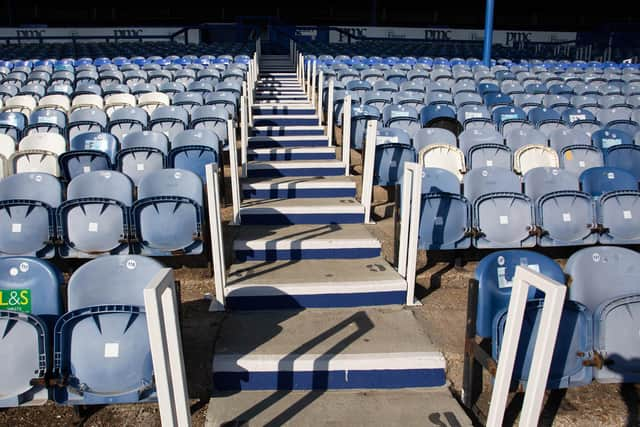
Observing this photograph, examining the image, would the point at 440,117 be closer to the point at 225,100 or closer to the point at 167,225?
the point at 225,100

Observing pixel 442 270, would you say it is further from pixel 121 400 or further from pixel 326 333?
pixel 121 400

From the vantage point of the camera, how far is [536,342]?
207 centimetres

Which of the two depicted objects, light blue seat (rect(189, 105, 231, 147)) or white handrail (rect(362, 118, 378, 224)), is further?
light blue seat (rect(189, 105, 231, 147))

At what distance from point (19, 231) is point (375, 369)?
2832 millimetres

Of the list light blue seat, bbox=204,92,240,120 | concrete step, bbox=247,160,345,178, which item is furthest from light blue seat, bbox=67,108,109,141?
concrete step, bbox=247,160,345,178

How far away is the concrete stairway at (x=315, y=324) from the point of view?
268cm

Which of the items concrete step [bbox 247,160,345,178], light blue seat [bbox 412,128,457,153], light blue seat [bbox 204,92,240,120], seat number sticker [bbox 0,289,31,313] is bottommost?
seat number sticker [bbox 0,289,31,313]

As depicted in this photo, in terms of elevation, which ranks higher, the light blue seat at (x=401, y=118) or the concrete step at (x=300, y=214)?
the light blue seat at (x=401, y=118)

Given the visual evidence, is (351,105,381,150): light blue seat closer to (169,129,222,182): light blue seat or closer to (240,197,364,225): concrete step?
(240,197,364,225): concrete step

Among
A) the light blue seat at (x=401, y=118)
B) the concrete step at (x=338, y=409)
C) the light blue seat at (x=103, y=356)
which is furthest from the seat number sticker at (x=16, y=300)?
the light blue seat at (x=401, y=118)

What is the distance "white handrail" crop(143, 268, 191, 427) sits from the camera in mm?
1834

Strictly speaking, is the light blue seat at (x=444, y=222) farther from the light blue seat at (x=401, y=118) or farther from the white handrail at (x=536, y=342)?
the light blue seat at (x=401, y=118)

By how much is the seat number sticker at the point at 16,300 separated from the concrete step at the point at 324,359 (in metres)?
1.08

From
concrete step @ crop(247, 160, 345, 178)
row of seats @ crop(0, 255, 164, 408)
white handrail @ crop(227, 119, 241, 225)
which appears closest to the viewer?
row of seats @ crop(0, 255, 164, 408)
